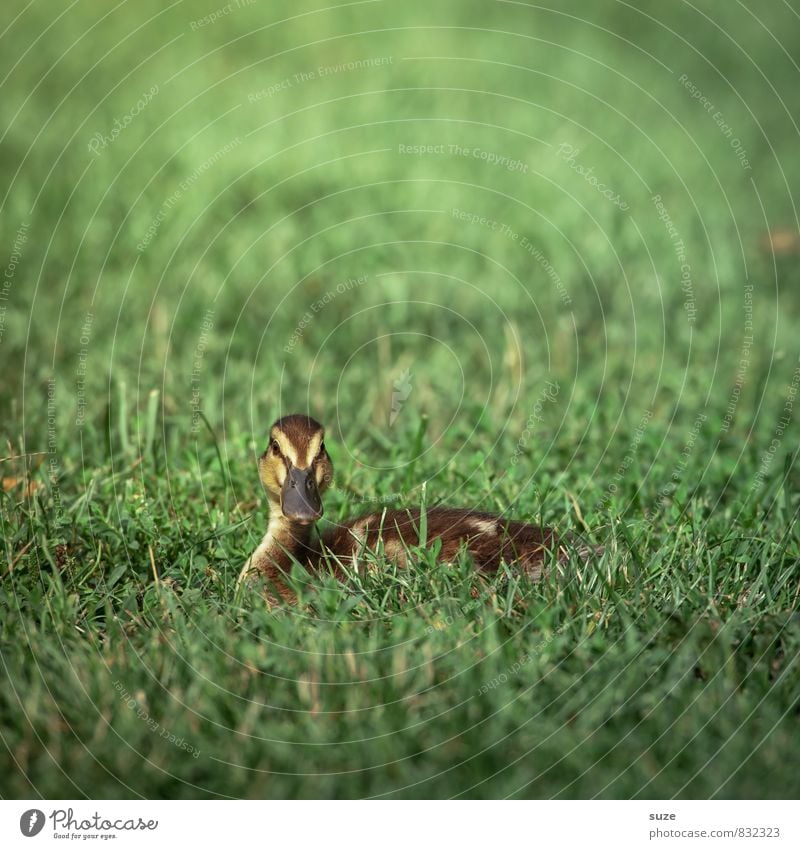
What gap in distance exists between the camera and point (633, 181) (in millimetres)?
7691

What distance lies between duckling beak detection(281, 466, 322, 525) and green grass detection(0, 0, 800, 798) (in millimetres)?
293

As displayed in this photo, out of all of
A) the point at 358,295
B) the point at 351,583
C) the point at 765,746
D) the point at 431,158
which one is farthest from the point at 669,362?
the point at 765,746

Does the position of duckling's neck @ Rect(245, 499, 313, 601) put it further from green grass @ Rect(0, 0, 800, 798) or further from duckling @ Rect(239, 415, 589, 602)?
green grass @ Rect(0, 0, 800, 798)

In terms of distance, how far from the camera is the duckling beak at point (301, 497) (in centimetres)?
395

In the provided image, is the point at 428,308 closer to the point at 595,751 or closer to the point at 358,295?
the point at 358,295

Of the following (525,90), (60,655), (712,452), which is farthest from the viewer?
(525,90)

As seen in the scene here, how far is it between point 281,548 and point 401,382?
5.36ft

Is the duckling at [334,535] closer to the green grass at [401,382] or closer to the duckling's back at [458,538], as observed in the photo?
the duckling's back at [458,538]

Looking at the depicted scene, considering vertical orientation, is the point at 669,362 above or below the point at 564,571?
above

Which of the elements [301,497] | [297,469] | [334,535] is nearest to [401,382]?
[334,535]

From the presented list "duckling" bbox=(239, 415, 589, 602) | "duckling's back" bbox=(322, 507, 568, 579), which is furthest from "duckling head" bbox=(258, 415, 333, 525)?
"duckling's back" bbox=(322, 507, 568, 579)

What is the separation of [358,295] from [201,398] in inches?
54.1

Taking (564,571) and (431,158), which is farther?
(431,158)
